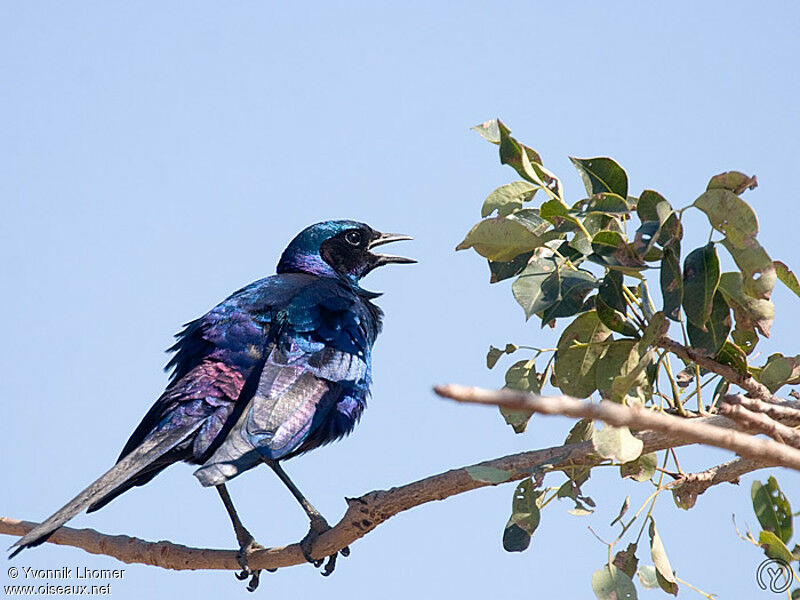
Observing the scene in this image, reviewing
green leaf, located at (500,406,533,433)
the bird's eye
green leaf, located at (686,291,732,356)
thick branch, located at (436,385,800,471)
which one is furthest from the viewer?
the bird's eye

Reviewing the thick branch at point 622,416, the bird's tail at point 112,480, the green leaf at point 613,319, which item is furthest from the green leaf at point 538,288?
the bird's tail at point 112,480

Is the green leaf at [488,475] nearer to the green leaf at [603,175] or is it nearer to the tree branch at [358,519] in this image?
the tree branch at [358,519]

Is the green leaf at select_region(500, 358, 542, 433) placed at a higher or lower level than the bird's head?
lower

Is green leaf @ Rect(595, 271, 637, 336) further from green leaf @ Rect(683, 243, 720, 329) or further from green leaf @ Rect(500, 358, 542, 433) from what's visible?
green leaf @ Rect(500, 358, 542, 433)

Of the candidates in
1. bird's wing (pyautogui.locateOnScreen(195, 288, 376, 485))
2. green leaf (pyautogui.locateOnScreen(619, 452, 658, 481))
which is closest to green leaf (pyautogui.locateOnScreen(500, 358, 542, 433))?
green leaf (pyautogui.locateOnScreen(619, 452, 658, 481))

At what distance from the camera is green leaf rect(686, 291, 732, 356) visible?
264cm

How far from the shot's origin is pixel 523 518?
10.8 ft

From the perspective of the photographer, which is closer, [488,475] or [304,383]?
[488,475]

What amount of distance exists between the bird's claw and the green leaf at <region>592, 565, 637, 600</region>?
5.54 feet

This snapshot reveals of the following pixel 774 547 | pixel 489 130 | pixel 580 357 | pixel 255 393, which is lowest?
pixel 774 547

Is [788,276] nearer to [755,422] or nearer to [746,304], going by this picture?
[746,304]

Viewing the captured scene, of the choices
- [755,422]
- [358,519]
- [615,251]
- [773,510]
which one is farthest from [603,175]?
[755,422]

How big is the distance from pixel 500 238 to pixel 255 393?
2149mm

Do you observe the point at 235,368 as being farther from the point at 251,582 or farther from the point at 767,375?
the point at 767,375
